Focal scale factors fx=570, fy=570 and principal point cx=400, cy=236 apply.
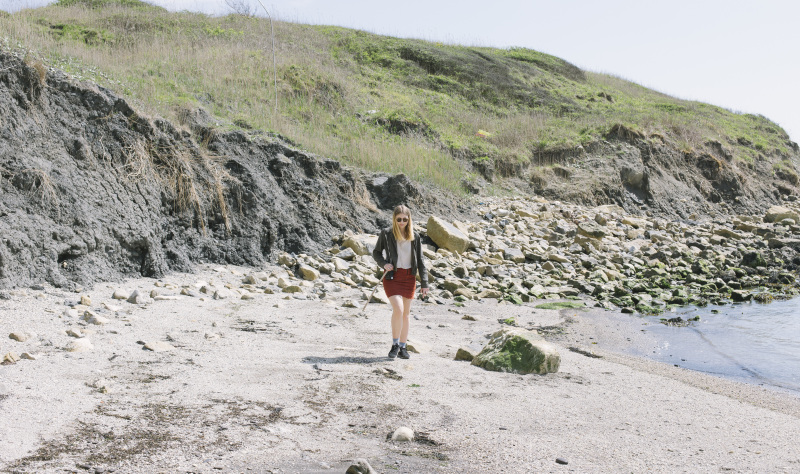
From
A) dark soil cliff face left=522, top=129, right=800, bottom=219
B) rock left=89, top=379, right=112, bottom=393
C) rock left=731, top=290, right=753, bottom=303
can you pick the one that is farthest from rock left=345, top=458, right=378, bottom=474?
dark soil cliff face left=522, top=129, right=800, bottom=219

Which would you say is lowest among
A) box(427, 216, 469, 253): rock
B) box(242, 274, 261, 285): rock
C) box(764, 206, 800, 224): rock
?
box(242, 274, 261, 285): rock

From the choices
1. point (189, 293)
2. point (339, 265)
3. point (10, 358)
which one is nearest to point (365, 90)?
point (339, 265)

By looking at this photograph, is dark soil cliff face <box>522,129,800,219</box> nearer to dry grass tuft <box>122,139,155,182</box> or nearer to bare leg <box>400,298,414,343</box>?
dry grass tuft <box>122,139,155,182</box>

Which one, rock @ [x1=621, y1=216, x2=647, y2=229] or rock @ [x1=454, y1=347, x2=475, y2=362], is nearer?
rock @ [x1=454, y1=347, x2=475, y2=362]

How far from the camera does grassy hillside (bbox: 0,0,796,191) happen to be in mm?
12656

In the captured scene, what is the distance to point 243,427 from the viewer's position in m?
A: 3.38

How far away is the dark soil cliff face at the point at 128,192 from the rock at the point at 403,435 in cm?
460

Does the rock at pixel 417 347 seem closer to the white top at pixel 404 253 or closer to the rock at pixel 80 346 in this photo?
the white top at pixel 404 253

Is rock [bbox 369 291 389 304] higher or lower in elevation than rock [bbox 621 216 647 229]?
lower

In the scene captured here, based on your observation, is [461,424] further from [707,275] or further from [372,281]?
[707,275]

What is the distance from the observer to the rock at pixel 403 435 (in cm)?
344

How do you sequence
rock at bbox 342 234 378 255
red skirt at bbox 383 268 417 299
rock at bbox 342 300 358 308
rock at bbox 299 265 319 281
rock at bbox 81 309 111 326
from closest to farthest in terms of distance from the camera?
rock at bbox 81 309 111 326 → red skirt at bbox 383 268 417 299 → rock at bbox 342 300 358 308 → rock at bbox 299 265 319 281 → rock at bbox 342 234 378 255

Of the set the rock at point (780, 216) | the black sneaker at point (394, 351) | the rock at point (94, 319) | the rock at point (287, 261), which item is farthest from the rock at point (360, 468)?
the rock at point (780, 216)

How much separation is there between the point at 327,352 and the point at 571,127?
20.4 metres
